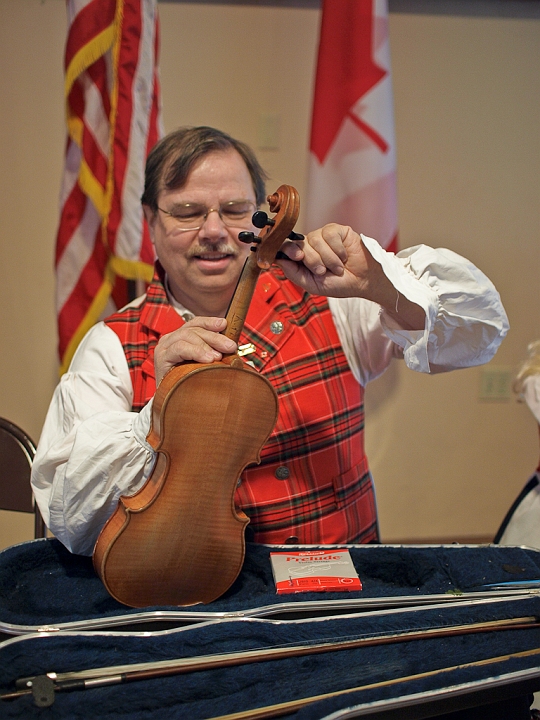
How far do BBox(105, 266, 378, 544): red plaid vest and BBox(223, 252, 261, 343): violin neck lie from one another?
0.29 m

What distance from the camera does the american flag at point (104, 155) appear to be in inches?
70.2

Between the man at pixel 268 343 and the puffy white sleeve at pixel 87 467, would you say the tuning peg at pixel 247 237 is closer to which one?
the man at pixel 268 343

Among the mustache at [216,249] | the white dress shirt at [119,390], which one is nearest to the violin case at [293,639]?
the white dress shirt at [119,390]

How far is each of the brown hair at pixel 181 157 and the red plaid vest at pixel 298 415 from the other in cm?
20

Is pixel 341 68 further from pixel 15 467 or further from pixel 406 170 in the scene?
pixel 15 467

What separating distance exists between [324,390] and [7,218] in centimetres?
148

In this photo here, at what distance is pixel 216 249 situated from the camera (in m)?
1.29

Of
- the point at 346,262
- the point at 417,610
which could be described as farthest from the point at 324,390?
the point at 417,610

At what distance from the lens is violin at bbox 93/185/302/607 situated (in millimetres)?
971

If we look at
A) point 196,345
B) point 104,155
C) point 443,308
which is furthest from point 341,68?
point 196,345

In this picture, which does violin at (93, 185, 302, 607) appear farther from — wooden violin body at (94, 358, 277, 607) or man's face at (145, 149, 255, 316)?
man's face at (145, 149, 255, 316)

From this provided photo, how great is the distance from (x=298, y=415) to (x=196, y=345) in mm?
359

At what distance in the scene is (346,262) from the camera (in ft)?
3.68

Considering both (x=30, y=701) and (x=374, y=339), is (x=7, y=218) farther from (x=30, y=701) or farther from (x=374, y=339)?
(x=30, y=701)
